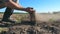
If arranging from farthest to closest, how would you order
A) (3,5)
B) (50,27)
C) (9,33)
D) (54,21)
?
(54,21), (3,5), (50,27), (9,33)

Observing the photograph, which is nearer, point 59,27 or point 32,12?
point 59,27

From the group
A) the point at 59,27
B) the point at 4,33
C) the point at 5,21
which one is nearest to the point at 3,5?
the point at 5,21

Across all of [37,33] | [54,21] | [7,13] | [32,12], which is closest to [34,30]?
[37,33]

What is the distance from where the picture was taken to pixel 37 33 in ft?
21.0

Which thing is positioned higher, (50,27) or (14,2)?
(14,2)

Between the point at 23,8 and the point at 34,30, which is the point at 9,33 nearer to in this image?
the point at 34,30

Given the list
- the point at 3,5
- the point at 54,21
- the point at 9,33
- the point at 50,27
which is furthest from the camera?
the point at 54,21

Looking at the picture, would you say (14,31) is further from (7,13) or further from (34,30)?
(7,13)

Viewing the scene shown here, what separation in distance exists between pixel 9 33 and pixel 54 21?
241cm

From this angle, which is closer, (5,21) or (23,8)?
(23,8)

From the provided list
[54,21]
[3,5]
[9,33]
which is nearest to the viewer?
[9,33]

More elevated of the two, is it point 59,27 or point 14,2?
point 14,2

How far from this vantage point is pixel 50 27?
701 cm

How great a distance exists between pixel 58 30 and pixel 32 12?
54.5 inches
